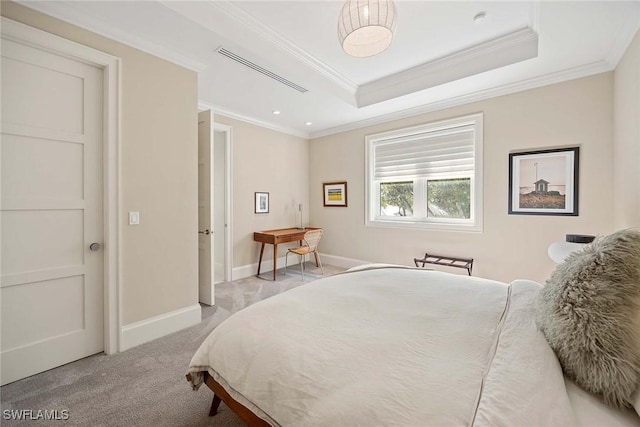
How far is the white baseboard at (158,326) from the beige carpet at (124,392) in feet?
0.24

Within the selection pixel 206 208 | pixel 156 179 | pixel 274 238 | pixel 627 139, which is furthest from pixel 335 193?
pixel 627 139

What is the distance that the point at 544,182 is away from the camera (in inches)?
120

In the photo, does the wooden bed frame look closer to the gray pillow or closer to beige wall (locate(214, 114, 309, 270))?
the gray pillow

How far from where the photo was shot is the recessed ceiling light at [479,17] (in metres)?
2.27

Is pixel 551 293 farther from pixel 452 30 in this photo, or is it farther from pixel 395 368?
pixel 452 30

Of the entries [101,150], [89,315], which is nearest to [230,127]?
[101,150]

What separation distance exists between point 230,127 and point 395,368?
405 cm

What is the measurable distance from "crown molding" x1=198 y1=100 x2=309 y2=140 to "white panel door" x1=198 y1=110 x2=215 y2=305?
1.58ft

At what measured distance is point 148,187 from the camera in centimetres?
241

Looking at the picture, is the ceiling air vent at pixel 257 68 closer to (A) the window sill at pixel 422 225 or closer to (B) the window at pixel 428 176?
(B) the window at pixel 428 176

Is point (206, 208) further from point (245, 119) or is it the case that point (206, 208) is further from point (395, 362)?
point (395, 362)

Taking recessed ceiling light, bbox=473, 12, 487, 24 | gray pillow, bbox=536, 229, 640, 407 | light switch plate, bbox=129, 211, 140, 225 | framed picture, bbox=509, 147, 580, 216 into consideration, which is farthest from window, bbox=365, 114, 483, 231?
light switch plate, bbox=129, 211, 140, 225

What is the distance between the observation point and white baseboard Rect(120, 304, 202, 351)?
2.27m

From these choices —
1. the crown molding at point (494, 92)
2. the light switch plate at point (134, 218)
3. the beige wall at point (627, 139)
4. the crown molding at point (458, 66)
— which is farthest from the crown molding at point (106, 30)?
the beige wall at point (627, 139)
